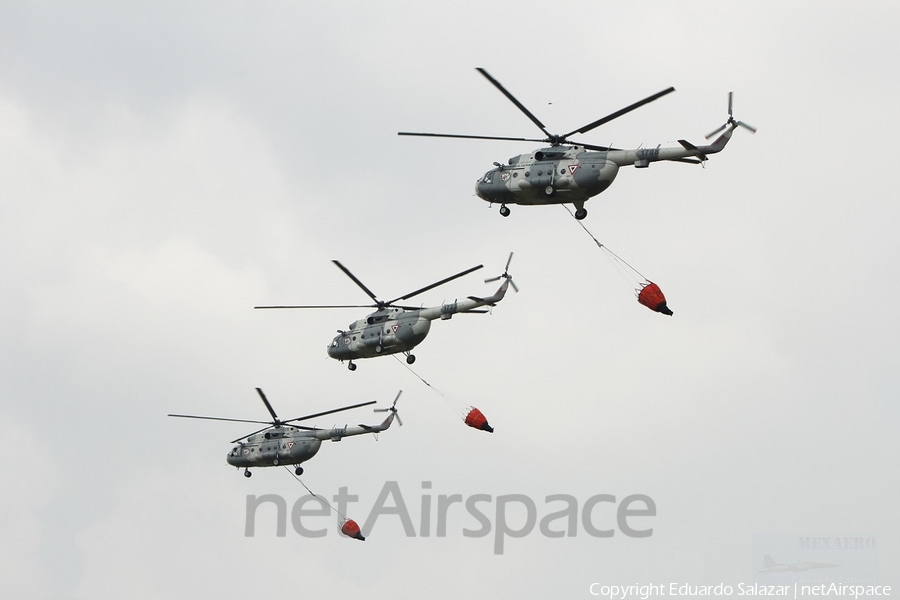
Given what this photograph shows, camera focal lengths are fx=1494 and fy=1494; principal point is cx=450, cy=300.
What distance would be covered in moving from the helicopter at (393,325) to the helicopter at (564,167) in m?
7.20

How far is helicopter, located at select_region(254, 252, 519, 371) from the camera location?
241 ft

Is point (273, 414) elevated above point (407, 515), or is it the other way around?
point (273, 414)

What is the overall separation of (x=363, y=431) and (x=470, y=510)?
8374 millimetres

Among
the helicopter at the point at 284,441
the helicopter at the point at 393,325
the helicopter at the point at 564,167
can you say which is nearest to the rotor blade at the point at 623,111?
the helicopter at the point at 564,167

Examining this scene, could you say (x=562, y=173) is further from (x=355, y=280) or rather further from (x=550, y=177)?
(x=355, y=280)

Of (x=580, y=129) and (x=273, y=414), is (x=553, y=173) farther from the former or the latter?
(x=273, y=414)

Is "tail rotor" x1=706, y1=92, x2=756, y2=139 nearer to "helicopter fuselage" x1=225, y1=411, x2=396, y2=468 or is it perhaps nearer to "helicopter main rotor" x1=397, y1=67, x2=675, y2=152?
"helicopter main rotor" x1=397, y1=67, x2=675, y2=152

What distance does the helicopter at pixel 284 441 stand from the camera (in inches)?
3344

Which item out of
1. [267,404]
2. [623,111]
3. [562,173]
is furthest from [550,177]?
[267,404]

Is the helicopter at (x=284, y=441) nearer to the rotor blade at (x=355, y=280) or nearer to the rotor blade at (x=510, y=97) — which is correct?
the rotor blade at (x=355, y=280)

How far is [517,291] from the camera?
73562 mm

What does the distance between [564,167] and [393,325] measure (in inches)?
672

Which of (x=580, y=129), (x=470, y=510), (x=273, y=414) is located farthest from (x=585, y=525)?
(x=580, y=129)

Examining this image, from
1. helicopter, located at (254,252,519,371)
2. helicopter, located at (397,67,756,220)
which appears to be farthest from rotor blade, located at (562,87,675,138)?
helicopter, located at (254,252,519,371)
